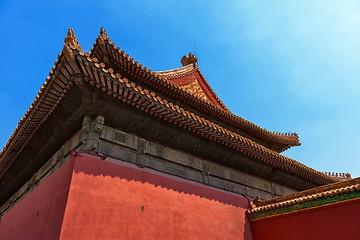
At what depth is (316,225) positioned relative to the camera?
5.56 m

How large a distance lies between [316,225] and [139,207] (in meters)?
3.63

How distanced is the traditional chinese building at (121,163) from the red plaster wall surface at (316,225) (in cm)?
38

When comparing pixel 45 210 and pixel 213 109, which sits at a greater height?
pixel 213 109

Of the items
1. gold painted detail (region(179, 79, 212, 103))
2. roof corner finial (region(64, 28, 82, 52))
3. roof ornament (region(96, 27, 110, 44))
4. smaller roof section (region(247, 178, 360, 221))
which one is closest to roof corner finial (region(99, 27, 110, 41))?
roof ornament (region(96, 27, 110, 44))

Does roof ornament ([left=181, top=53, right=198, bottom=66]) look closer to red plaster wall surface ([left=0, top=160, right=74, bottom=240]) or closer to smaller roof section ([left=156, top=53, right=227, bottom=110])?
smaller roof section ([left=156, top=53, right=227, bottom=110])

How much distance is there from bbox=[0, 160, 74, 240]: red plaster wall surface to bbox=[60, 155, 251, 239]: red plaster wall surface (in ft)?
0.76

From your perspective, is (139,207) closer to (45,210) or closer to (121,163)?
(121,163)

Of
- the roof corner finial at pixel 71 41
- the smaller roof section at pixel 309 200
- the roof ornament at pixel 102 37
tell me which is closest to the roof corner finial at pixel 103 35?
the roof ornament at pixel 102 37

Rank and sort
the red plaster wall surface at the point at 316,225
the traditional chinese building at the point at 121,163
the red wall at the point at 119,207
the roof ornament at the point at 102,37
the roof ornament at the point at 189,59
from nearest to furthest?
the red wall at the point at 119,207 < the traditional chinese building at the point at 121,163 < the red plaster wall surface at the point at 316,225 < the roof ornament at the point at 102,37 < the roof ornament at the point at 189,59

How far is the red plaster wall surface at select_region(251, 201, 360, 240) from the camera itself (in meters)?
5.15

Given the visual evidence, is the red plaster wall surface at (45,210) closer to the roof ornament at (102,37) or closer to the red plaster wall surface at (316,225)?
the roof ornament at (102,37)

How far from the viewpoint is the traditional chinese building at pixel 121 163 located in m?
4.43

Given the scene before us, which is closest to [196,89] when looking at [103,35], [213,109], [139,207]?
[213,109]

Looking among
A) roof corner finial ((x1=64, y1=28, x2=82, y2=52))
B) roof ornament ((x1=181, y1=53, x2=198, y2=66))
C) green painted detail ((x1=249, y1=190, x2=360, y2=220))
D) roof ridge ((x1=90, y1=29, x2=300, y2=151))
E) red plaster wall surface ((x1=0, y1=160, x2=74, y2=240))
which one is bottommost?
red plaster wall surface ((x1=0, y1=160, x2=74, y2=240))
